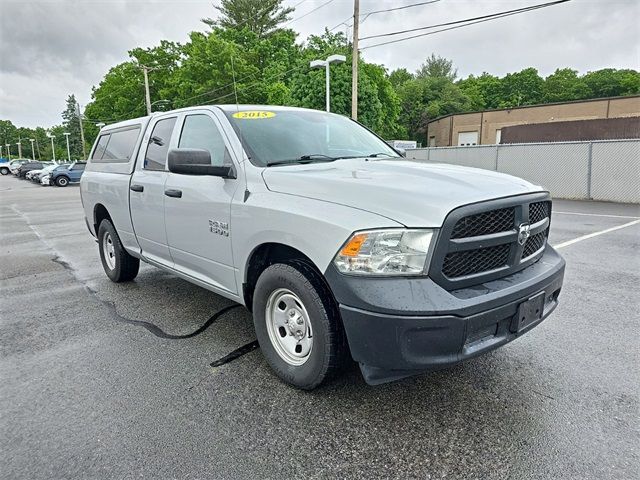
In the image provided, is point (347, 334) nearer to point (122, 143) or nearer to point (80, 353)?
point (80, 353)

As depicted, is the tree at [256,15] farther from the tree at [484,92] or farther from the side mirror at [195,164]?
the side mirror at [195,164]

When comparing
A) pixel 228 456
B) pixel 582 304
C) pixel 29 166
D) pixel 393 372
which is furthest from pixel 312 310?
pixel 29 166

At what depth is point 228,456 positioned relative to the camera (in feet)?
7.36

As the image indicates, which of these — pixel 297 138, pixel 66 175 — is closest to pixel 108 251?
pixel 297 138

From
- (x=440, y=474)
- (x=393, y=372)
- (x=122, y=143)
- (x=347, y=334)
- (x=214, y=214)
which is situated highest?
(x=122, y=143)

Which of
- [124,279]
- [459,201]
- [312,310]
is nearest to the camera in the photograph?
[459,201]

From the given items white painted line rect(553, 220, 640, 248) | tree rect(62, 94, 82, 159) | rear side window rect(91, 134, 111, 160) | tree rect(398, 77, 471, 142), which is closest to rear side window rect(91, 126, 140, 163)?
rear side window rect(91, 134, 111, 160)

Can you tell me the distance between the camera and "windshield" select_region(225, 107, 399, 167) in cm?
332

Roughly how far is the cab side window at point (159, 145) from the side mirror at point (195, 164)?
1.11m

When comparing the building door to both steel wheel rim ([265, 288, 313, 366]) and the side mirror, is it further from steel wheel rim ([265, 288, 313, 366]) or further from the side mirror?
steel wheel rim ([265, 288, 313, 366])

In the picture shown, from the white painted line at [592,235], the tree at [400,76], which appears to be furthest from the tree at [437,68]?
the white painted line at [592,235]

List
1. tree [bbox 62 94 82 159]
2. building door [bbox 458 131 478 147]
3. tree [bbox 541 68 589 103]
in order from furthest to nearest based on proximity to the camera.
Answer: tree [bbox 62 94 82 159] → tree [bbox 541 68 589 103] → building door [bbox 458 131 478 147]

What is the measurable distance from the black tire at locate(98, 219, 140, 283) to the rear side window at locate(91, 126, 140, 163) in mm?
819

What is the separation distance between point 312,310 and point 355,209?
0.65 m
